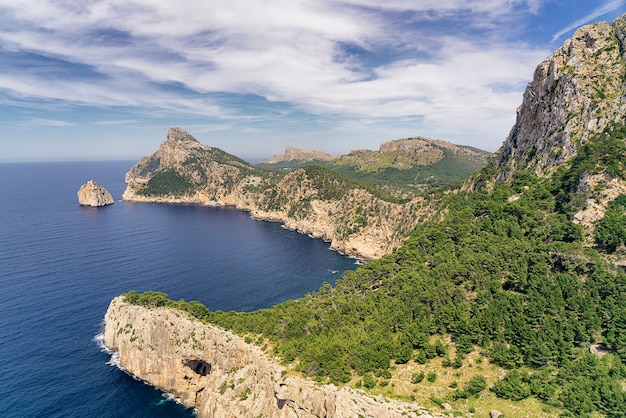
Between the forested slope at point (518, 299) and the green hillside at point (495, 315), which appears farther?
the forested slope at point (518, 299)

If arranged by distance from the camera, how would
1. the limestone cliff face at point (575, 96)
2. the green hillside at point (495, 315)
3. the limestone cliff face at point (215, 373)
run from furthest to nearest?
the limestone cliff face at point (575, 96) → the limestone cliff face at point (215, 373) → the green hillside at point (495, 315)

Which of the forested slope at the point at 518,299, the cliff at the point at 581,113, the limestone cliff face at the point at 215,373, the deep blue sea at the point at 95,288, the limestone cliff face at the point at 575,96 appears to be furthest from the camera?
the limestone cliff face at the point at 575,96

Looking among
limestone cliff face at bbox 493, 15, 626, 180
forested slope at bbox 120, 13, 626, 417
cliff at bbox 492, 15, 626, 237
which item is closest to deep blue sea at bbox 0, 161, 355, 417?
forested slope at bbox 120, 13, 626, 417

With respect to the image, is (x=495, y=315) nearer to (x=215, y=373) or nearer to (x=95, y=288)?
(x=215, y=373)

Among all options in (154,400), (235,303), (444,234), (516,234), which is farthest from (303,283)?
(516,234)

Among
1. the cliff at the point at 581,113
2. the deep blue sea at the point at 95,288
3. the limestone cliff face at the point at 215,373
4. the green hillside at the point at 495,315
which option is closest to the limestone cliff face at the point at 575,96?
the cliff at the point at 581,113

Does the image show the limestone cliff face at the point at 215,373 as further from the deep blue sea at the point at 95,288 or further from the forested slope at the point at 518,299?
the deep blue sea at the point at 95,288

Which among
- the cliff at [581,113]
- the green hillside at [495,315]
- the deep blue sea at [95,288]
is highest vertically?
the cliff at [581,113]
